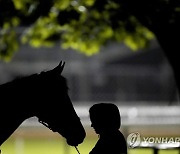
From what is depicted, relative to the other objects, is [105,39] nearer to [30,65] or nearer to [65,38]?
[65,38]

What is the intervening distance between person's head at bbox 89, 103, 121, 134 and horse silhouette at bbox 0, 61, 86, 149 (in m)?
0.16

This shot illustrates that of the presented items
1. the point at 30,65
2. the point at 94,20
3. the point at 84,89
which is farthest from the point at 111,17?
the point at 30,65

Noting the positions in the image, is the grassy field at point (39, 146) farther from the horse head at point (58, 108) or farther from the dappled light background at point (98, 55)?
the horse head at point (58, 108)

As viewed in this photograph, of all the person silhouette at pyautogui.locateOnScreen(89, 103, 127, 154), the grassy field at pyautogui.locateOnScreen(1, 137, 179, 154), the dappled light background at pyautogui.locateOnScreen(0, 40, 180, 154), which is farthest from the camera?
the dappled light background at pyautogui.locateOnScreen(0, 40, 180, 154)

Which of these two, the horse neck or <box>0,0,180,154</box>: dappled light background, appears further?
<box>0,0,180,154</box>: dappled light background

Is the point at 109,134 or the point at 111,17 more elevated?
the point at 109,134

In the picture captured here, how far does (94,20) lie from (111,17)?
0.83 meters

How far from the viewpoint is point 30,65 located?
81.8 ft

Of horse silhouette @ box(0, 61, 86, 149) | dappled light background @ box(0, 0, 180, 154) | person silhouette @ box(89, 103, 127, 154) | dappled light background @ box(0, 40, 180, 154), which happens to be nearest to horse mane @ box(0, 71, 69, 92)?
horse silhouette @ box(0, 61, 86, 149)

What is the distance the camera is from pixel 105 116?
131 inches

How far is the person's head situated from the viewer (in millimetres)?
3305

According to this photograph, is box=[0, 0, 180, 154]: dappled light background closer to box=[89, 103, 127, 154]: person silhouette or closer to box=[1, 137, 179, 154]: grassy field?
box=[1, 137, 179, 154]: grassy field

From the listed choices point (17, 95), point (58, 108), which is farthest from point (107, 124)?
point (17, 95)

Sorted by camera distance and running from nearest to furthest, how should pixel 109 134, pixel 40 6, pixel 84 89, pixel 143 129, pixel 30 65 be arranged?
pixel 109 134
pixel 40 6
pixel 143 129
pixel 84 89
pixel 30 65
